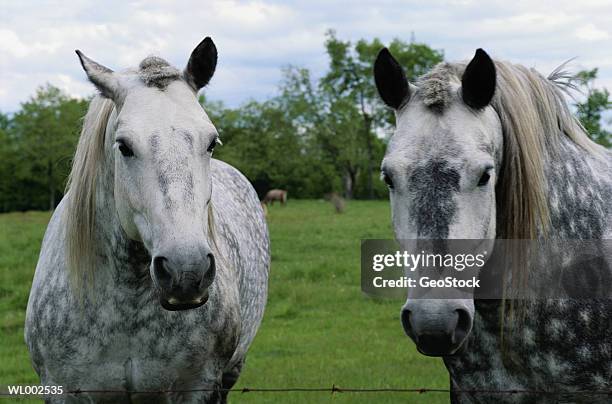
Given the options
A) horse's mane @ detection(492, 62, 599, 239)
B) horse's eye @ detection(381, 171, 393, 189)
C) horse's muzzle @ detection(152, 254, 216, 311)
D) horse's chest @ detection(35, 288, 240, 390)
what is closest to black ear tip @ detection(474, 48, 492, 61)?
horse's mane @ detection(492, 62, 599, 239)

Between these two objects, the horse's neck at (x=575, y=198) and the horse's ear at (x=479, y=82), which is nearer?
the horse's ear at (x=479, y=82)

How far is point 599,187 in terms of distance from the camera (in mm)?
3600

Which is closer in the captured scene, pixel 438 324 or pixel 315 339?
pixel 438 324

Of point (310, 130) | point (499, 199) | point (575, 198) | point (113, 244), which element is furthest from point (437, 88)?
point (310, 130)

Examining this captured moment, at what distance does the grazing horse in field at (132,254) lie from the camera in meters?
3.29

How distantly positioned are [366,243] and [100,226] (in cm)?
166

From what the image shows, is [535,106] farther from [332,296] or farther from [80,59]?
[332,296]

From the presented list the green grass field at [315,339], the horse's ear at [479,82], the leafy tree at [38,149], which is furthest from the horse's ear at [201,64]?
the leafy tree at [38,149]

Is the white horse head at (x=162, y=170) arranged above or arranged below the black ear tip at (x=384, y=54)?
below

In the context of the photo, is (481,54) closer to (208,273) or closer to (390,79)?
(390,79)

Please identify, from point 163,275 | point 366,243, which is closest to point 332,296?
point 366,243

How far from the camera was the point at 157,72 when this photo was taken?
11.9 ft

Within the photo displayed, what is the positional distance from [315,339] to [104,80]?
5.46 meters

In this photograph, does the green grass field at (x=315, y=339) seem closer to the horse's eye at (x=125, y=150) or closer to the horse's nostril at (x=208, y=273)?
the horse's nostril at (x=208, y=273)
